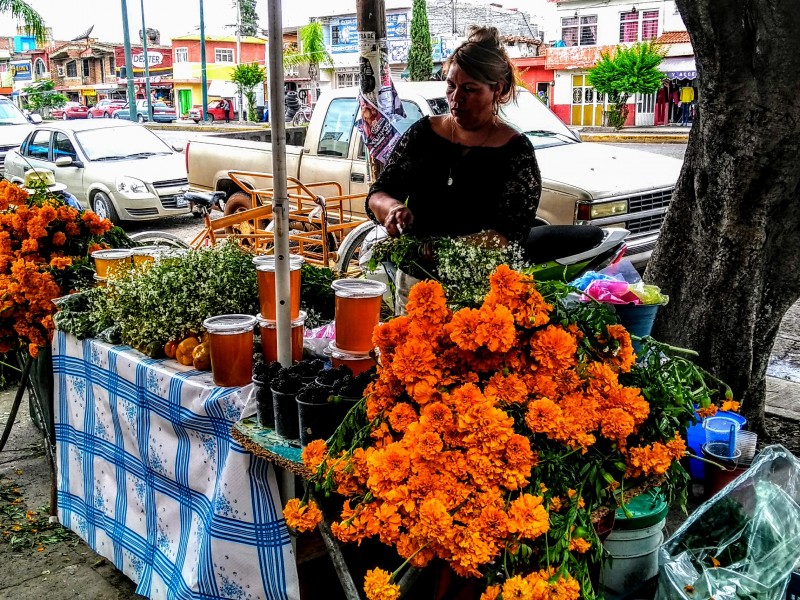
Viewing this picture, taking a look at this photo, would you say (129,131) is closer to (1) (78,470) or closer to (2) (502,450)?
(1) (78,470)

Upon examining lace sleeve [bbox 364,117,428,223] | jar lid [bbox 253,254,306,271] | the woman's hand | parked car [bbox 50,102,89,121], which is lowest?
jar lid [bbox 253,254,306,271]

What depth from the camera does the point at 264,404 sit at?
98.3 inches

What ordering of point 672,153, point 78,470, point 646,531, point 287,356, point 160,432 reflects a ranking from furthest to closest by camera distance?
point 672,153
point 78,470
point 160,432
point 646,531
point 287,356

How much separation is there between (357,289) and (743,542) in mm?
1544

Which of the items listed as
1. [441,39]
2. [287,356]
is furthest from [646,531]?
[441,39]

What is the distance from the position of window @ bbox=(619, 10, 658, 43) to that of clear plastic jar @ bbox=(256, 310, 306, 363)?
41.4 m

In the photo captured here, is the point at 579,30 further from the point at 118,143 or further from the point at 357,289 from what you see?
the point at 357,289

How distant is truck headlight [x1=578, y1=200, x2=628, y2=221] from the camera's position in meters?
6.20

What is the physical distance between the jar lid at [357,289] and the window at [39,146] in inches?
450

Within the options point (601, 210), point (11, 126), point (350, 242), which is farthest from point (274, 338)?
point (11, 126)

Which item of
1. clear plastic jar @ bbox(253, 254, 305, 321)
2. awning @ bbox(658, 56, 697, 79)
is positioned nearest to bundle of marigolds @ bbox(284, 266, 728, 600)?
clear plastic jar @ bbox(253, 254, 305, 321)

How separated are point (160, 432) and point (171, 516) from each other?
333mm

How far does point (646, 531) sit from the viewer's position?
109 inches

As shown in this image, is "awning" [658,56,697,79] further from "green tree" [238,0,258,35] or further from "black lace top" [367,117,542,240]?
"green tree" [238,0,258,35]
